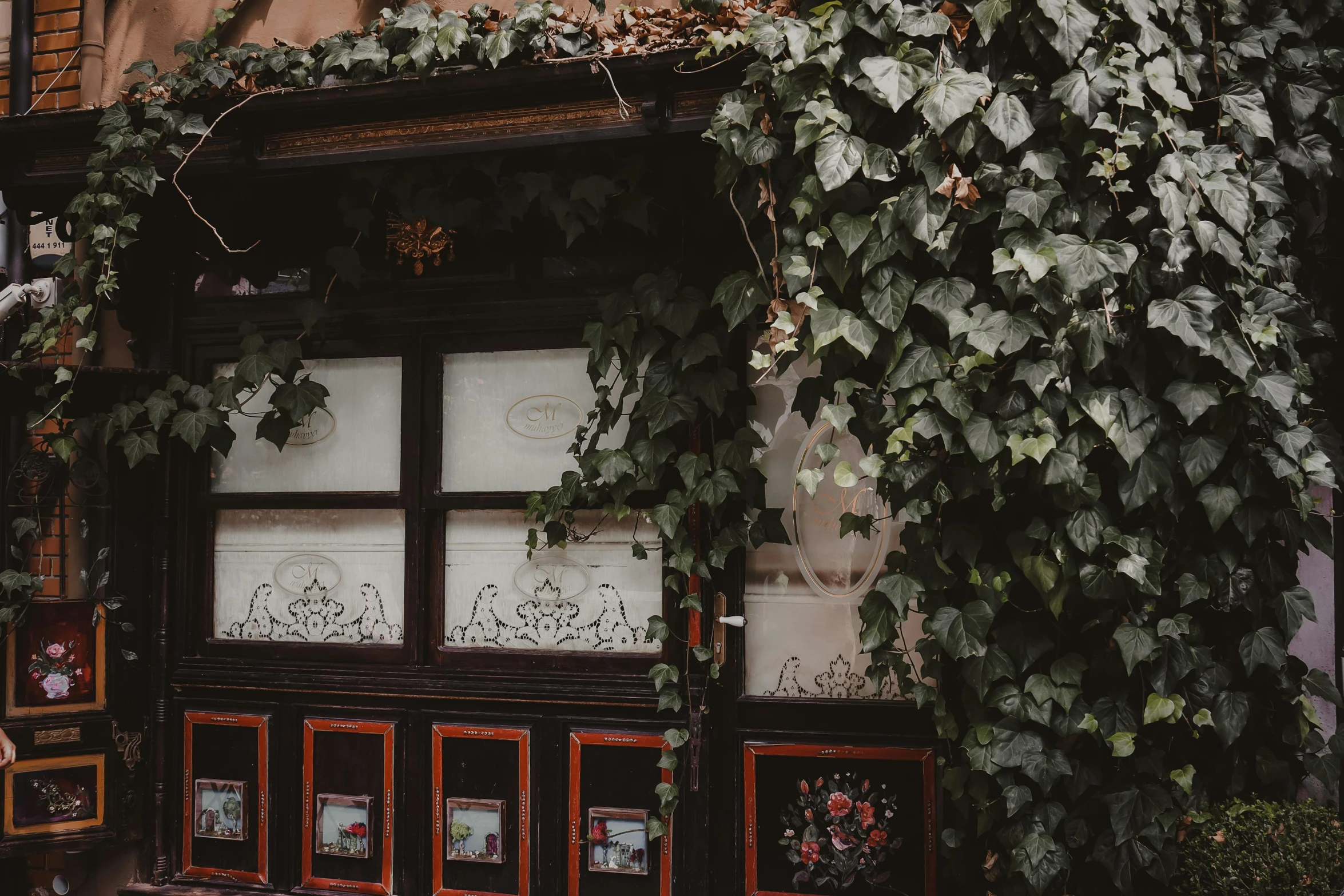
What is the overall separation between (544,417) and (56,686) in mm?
2537

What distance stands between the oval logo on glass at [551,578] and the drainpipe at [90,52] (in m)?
3.17

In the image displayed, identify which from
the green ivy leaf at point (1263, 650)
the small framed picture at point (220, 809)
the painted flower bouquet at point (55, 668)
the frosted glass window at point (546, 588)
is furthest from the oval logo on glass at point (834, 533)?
the painted flower bouquet at point (55, 668)

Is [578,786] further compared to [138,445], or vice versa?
[138,445]

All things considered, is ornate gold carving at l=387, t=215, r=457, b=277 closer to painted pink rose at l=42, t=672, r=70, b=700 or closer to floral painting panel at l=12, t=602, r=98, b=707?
floral painting panel at l=12, t=602, r=98, b=707

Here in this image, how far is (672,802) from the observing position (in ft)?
13.5

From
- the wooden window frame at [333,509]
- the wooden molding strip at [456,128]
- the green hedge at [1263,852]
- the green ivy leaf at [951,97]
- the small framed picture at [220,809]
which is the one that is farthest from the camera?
the small framed picture at [220,809]

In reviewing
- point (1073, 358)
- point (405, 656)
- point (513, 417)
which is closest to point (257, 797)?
point (405, 656)

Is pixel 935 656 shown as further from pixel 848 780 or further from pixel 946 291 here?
pixel 946 291

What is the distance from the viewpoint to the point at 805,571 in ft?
14.2

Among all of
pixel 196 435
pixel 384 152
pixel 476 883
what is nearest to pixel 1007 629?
pixel 476 883

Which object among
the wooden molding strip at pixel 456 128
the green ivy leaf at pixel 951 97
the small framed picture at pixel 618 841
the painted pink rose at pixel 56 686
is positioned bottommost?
the small framed picture at pixel 618 841

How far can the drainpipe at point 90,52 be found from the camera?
198 inches

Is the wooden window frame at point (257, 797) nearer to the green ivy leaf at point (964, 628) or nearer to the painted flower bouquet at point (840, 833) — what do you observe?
the painted flower bouquet at point (840, 833)

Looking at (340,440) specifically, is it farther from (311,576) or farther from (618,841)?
(618,841)
